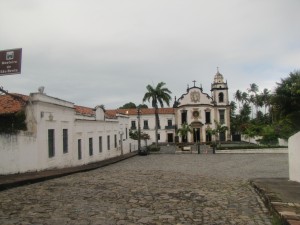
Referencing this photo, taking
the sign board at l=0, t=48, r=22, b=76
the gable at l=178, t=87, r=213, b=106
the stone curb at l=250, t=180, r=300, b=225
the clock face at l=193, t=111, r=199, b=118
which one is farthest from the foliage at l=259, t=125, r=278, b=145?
the stone curb at l=250, t=180, r=300, b=225

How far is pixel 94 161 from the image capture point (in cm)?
2461

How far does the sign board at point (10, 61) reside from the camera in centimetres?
1309

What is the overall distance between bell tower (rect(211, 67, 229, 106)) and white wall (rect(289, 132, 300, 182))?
4062cm

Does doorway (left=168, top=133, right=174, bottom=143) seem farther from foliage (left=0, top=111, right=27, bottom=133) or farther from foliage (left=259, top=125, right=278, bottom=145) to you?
foliage (left=0, top=111, right=27, bottom=133)

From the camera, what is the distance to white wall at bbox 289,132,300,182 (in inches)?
397

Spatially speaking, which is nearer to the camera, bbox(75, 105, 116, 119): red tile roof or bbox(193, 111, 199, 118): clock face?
bbox(75, 105, 116, 119): red tile roof

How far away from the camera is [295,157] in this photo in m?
10.6

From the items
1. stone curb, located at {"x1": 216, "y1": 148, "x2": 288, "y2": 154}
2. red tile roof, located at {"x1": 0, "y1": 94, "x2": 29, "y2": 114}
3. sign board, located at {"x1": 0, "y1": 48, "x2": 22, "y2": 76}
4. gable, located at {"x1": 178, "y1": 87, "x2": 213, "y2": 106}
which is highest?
gable, located at {"x1": 178, "y1": 87, "x2": 213, "y2": 106}

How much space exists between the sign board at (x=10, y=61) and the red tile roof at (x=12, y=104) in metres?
2.04

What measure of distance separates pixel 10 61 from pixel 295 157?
1150 cm

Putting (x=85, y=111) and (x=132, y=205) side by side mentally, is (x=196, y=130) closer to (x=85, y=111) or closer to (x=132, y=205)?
(x=85, y=111)

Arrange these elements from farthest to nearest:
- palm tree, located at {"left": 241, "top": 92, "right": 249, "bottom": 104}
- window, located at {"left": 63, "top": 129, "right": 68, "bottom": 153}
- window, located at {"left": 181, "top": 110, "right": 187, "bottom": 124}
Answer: palm tree, located at {"left": 241, "top": 92, "right": 249, "bottom": 104}
window, located at {"left": 181, "top": 110, "right": 187, "bottom": 124}
window, located at {"left": 63, "top": 129, "right": 68, "bottom": 153}

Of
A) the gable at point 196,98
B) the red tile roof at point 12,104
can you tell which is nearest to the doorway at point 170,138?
the gable at point 196,98

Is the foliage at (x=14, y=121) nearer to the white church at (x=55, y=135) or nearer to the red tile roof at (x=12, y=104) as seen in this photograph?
the white church at (x=55, y=135)
